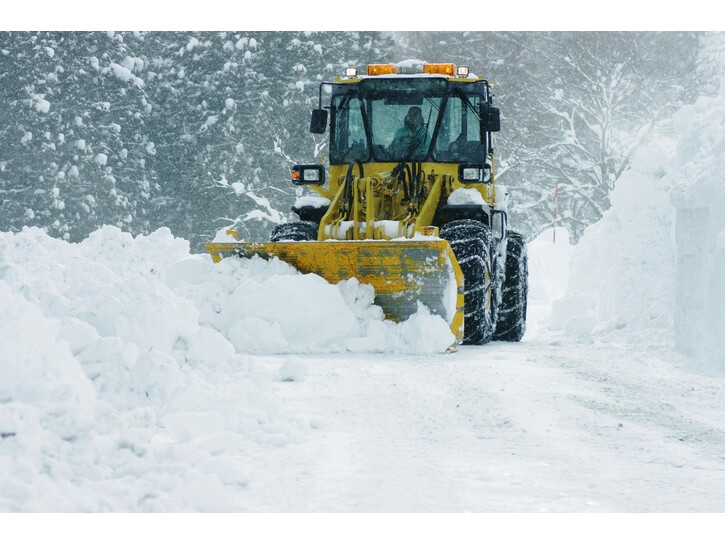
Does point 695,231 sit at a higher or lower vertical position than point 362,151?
lower

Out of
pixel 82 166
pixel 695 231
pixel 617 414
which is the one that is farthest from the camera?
pixel 82 166

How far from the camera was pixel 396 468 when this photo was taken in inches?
143

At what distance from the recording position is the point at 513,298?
1000cm

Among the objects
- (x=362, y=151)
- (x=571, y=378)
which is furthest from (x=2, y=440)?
(x=362, y=151)

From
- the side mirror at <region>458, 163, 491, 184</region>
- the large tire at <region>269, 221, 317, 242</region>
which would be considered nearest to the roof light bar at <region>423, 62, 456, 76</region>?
the side mirror at <region>458, 163, 491, 184</region>

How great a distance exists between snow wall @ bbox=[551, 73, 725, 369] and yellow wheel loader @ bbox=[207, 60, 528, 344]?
1.64 metres

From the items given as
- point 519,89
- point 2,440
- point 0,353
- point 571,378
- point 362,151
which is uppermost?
point 519,89

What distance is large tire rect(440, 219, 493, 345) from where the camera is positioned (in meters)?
Answer: 7.93

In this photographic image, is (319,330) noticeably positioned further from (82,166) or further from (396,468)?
(82,166)

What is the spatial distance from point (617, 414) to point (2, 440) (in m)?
3.15

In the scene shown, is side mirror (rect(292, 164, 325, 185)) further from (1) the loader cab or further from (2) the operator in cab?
(2) the operator in cab

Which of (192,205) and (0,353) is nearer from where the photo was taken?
(0,353)

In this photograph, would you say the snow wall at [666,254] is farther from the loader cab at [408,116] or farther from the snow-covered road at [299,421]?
the loader cab at [408,116]

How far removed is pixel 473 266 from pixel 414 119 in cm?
175
